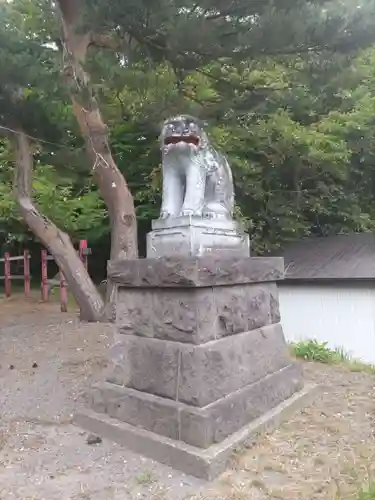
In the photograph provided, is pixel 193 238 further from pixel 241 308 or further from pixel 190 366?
pixel 190 366

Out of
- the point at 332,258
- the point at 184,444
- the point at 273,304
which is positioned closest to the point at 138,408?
the point at 184,444

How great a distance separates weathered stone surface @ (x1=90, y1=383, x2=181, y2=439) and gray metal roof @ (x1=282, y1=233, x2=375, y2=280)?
16.6 feet

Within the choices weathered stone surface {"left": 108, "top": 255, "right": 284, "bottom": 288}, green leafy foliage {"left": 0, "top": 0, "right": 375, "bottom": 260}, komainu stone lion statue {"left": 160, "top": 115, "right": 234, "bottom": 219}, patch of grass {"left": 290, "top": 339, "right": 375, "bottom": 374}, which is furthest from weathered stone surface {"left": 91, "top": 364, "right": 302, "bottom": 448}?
green leafy foliage {"left": 0, "top": 0, "right": 375, "bottom": 260}

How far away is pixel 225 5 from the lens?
4.74 m

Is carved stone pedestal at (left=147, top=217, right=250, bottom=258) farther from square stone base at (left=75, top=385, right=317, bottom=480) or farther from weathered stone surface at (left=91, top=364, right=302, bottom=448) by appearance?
square stone base at (left=75, top=385, right=317, bottom=480)

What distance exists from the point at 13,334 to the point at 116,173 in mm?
2719

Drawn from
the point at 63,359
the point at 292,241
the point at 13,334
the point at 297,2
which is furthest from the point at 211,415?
the point at 292,241

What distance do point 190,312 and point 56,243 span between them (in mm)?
4721

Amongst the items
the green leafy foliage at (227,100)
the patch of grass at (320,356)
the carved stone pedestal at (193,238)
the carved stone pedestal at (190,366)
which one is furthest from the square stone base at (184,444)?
the green leafy foliage at (227,100)

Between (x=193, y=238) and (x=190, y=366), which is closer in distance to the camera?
(x=190, y=366)

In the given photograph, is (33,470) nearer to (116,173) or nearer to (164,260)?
(164,260)

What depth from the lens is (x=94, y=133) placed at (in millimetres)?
6594

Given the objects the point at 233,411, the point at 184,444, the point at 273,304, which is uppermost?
the point at 273,304

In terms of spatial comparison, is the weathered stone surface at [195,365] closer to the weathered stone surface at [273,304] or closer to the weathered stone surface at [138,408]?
the weathered stone surface at [138,408]
